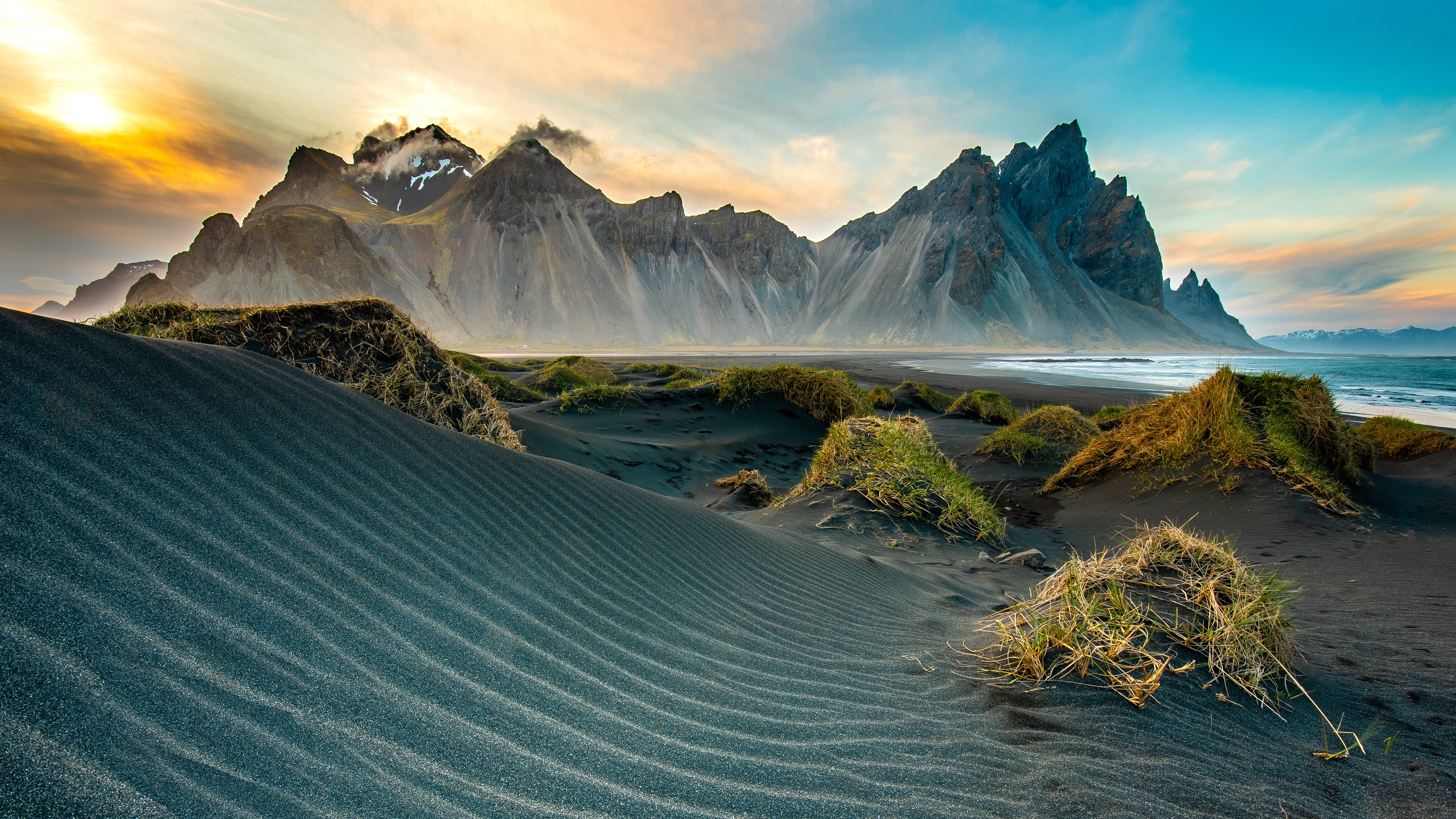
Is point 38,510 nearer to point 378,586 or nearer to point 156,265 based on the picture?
point 378,586

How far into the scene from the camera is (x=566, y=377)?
15336 mm

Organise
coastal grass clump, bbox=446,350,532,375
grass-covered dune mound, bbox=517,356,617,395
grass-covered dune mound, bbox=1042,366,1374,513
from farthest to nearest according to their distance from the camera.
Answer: coastal grass clump, bbox=446,350,532,375
grass-covered dune mound, bbox=517,356,617,395
grass-covered dune mound, bbox=1042,366,1374,513

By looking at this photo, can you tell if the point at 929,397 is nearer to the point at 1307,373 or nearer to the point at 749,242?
the point at 1307,373

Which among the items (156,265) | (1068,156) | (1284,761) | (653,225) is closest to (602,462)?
(1284,761)

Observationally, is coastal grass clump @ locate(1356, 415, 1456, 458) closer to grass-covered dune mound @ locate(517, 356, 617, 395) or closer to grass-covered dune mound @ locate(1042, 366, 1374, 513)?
grass-covered dune mound @ locate(1042, 366, 1374, 513)

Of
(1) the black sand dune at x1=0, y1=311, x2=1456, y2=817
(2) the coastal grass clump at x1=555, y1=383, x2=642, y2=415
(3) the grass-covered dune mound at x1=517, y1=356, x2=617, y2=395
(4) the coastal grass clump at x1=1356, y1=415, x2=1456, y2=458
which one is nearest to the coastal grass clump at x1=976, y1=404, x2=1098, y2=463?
(4) the coastal grass clump at x1=1356, y1=415, x2=1456, y2=458

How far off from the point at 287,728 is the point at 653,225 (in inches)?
3286

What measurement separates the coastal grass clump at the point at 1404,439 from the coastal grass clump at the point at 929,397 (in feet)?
24.4

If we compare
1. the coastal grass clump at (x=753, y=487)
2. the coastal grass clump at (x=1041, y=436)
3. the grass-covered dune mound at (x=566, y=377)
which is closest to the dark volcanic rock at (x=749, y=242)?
the grass-covered dune mound at (x=566, y=377)

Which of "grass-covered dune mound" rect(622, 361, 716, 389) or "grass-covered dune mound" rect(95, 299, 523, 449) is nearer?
"grass-covered dune mound" rect(95, 299, 523, 449)

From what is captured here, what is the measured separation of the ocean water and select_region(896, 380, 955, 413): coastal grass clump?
5.72 m

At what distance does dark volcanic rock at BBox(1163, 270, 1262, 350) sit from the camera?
493 feet

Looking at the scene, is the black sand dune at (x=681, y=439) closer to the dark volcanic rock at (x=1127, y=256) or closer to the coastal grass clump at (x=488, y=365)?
the coastal grass clump at (x=488, y=365)

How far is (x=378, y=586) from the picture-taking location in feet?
6.01
